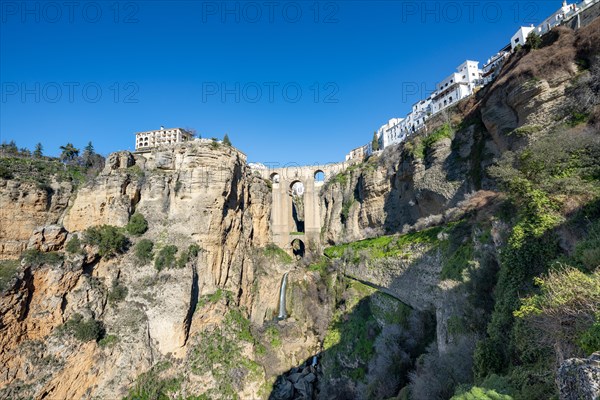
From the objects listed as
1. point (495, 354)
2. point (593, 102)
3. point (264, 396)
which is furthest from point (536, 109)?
point (264, 396)

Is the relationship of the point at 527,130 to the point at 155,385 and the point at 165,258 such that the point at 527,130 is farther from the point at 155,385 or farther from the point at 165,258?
the point at 155,385

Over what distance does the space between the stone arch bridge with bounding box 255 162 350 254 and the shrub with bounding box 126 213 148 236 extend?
17313mm

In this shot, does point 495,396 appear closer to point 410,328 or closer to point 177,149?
point 410,328

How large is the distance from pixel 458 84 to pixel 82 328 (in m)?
43.4

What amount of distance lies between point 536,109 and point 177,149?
2553 cm

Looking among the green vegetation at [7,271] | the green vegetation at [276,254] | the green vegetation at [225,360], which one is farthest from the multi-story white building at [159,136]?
the green vegetation at [225,360]

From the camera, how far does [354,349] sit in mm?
21453

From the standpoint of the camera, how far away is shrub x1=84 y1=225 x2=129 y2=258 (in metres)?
22.7

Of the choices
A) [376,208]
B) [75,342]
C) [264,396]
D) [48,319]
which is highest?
[376,208]

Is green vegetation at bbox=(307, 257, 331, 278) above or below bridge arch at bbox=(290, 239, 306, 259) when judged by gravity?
below

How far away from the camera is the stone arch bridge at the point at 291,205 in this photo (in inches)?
1597

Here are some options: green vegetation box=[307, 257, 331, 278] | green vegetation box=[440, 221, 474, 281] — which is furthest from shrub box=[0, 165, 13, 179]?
green vegetation box=[440, 221, 474, 281]

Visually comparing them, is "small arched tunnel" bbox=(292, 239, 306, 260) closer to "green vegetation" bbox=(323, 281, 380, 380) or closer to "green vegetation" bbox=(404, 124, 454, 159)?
"green vegetation" bbox=(323, 281, 380, 380)

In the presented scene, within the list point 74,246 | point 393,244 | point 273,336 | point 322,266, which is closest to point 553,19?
point 393,244
